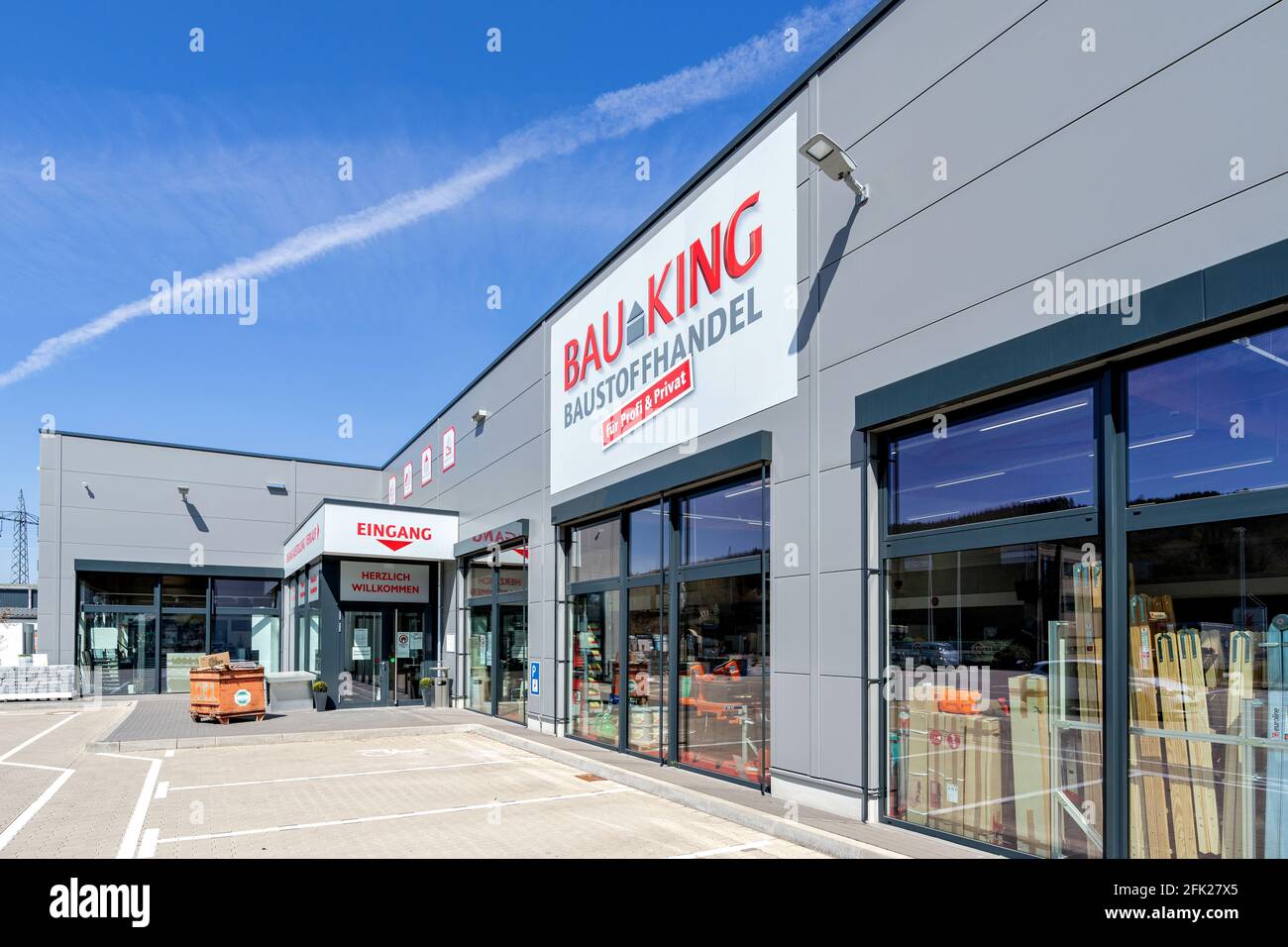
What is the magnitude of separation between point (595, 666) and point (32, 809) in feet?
23.8

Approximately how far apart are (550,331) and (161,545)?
61.3 ft

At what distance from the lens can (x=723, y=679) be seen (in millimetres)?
10836

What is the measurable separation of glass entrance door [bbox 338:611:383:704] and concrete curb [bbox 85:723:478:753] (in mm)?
4793

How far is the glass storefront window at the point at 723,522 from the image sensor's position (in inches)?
410

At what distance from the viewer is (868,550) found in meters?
8.37

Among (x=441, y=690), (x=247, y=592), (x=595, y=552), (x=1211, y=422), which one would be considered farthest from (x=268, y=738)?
(x=247, y=592)

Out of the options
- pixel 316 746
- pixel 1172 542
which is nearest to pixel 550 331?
pixel 316 746

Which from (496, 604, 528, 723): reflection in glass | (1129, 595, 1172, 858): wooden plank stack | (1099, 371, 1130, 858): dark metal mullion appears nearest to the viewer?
(1129, 595, 1172, 858): wooden plank stack

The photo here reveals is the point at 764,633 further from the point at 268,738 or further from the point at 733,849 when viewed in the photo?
the point at 268,738

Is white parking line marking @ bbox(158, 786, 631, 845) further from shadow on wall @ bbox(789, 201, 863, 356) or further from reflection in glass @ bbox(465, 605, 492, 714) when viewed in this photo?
reflection in glass @ bbox(465, 605, 492, 714)

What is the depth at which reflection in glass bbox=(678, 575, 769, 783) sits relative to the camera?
33.6ft

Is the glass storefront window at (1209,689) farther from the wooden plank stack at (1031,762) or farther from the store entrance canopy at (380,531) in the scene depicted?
the store entrance canopy at (380,531)

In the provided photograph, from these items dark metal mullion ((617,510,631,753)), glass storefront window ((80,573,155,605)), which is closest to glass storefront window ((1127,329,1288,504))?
dark metal mullion ((617,510,631,753))
